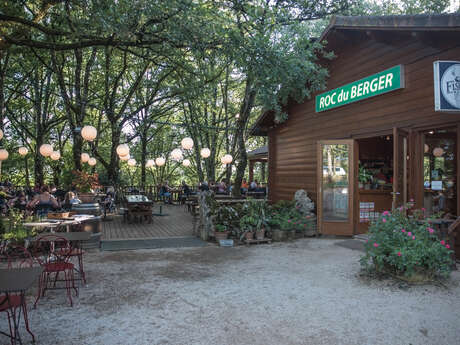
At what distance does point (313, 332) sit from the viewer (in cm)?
327

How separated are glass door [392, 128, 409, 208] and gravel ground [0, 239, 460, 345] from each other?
5.11 feet

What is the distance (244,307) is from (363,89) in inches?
225

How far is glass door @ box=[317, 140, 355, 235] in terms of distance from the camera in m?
8.20

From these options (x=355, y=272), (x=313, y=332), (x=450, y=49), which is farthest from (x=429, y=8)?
(x=313, y=332)

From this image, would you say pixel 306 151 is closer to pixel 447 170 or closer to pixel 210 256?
pixel 447 170

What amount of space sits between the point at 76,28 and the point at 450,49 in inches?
252

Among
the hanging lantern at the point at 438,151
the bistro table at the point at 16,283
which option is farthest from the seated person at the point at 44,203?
the hanging lantern at the point at 438,151

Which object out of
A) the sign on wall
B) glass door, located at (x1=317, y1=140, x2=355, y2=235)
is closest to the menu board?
glass door, located at (x1=317, y1=140, x2=355, y2=235)

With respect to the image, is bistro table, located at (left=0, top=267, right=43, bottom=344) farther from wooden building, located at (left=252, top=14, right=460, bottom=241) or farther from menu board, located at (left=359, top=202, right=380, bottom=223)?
menu board, located at (left=359, top=202, right=380, bottom=223)

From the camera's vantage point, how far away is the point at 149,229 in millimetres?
9797

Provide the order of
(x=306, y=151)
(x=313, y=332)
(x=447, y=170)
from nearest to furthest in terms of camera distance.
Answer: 1. (x=313, y=332)
2. (x=447, y=170)
3. (x=306, y=151)

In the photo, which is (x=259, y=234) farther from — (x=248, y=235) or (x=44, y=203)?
(x=44, y=203)

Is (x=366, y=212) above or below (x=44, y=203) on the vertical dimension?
below

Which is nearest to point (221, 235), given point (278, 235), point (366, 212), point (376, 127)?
point (278, 235)
